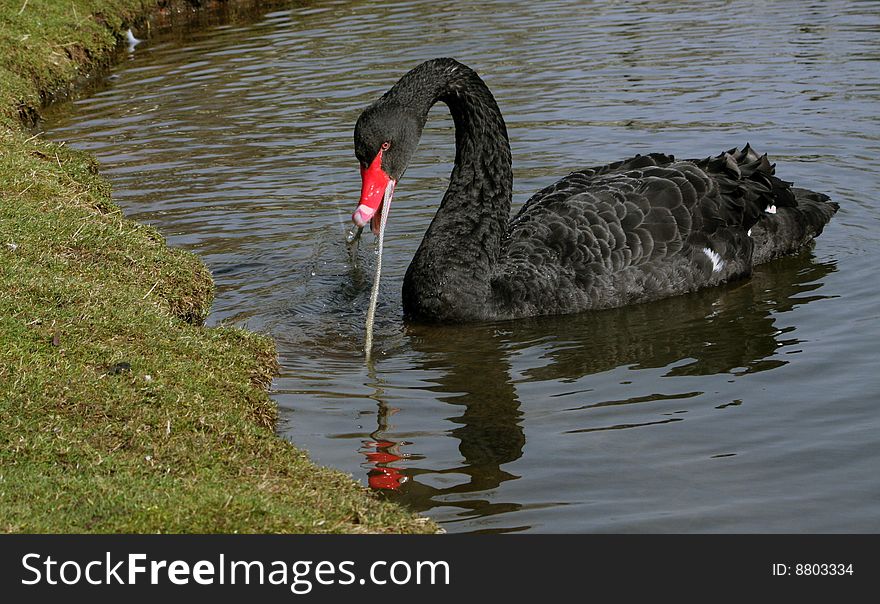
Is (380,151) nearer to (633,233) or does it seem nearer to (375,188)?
(375,188)

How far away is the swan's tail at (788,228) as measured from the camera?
30.6 feet

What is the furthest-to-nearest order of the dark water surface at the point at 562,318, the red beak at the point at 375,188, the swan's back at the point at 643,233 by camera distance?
the swan's back at the point at 643,233 → the red beak at the point at 375,188 → the dark water surface at the point at 562,318

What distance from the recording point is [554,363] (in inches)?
291

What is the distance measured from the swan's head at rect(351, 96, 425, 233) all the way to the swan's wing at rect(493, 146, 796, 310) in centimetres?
122

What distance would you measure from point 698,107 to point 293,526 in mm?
9602

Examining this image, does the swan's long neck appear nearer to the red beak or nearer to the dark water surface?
the dark water surface

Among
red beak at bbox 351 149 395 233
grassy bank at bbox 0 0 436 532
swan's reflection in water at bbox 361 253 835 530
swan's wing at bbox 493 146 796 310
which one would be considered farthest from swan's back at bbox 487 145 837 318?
grassy bank at bbox 0 0 436 532

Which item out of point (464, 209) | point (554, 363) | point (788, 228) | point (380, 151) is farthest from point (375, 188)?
point (788, 228)

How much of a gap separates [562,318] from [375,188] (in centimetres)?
175

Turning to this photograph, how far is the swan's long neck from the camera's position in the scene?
26.5 feet

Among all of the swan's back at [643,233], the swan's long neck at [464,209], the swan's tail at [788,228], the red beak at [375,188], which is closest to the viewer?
the red beak at [375,188]

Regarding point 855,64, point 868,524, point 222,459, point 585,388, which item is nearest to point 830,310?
point 585,388

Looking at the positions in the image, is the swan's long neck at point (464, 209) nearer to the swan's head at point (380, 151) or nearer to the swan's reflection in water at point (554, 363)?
the swan's reflection in water at point (554, 363)

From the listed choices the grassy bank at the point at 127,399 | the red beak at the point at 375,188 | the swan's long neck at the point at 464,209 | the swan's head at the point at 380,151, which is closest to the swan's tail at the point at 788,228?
the swan's long neck at the point at 464,209
